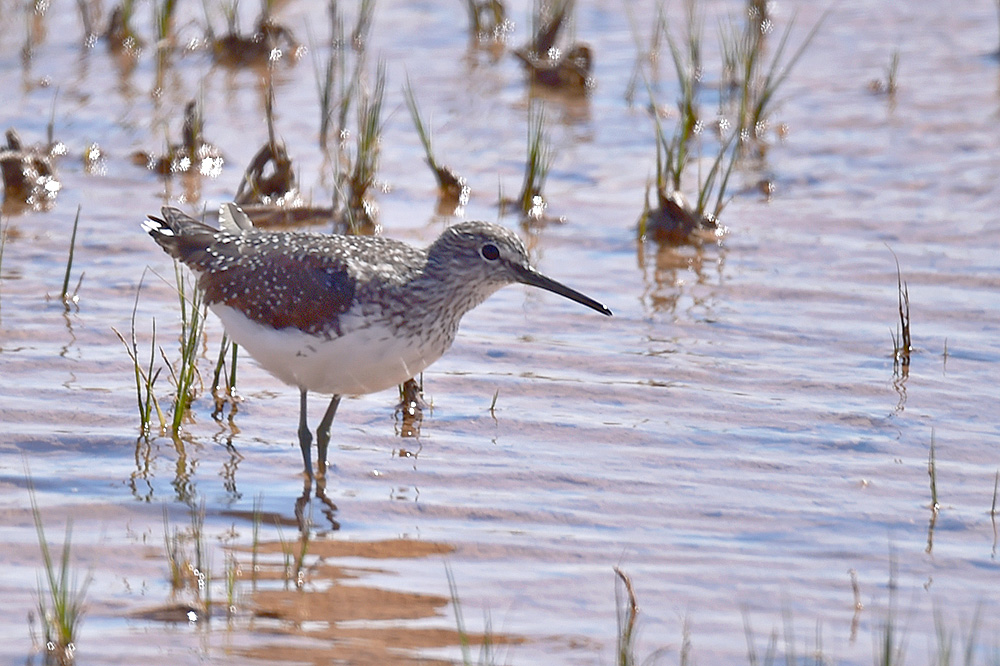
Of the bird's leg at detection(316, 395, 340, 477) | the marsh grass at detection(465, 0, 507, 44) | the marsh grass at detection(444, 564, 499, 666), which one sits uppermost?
the marsh grass at detection(465, 0, 507, 44)

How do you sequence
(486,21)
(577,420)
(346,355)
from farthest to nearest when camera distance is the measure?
(486,21), (577,420), (346,355)

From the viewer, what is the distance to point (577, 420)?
697cm

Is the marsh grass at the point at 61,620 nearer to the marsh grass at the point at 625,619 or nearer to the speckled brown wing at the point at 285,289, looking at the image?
the marsh grass at the point at 625,619

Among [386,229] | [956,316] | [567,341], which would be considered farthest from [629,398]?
[386,229]

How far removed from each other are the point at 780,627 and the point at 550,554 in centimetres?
102

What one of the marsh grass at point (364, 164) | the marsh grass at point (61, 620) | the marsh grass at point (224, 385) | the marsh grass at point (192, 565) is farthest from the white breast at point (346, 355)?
the marsh grass at point (364, 164)

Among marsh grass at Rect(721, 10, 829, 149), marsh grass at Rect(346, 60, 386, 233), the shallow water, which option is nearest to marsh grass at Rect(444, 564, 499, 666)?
the shallow water

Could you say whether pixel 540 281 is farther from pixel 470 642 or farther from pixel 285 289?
pixel 470 642

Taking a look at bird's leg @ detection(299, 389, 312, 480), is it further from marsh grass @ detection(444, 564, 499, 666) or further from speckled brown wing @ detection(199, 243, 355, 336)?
marsh grass @ detection(444, 564, 499, 666)

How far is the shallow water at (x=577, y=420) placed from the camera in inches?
→ 199

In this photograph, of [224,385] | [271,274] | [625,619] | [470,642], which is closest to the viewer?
[470,642]

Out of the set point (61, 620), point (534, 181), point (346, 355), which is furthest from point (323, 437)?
point (534, 181)

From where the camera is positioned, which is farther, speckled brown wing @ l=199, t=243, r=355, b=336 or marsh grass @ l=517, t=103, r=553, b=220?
marsh grass @ l=517, t=103, r=553, b=220

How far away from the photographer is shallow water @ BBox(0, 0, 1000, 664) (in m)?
5.05
